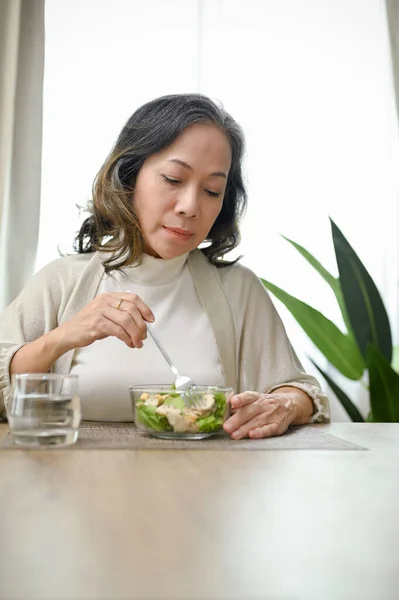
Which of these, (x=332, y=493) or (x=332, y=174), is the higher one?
(x=332, y=174)

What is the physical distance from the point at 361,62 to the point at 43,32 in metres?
1.42

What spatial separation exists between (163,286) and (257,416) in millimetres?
607

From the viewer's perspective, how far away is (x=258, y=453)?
1.02m

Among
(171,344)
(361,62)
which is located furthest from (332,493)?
(361,62)

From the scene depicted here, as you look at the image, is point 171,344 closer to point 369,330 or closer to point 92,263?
point 92,263

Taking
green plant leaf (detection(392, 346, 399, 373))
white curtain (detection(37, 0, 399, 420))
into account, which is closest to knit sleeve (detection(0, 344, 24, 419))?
white curtain (detection(37, 0, 399, 420))

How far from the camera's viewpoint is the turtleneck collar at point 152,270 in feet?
5.73

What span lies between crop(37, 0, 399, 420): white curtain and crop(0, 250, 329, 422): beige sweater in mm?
1255

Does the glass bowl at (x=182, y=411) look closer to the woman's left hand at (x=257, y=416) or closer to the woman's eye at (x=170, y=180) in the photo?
the woman's left hand at (x=257, y=416)

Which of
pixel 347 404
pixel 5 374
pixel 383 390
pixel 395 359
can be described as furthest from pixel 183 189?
pixel 395 359

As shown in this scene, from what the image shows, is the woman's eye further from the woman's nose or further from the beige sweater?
the beige sweater

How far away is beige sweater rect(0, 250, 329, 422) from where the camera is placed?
1.64 meters

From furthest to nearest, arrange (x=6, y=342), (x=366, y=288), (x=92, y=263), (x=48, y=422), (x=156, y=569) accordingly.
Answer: (x=366, y=288) < (x=92, y=263) < (x=6, y=342) < (x=48, y=422) < (x=156, y=569)

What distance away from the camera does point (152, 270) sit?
175 centimetres
